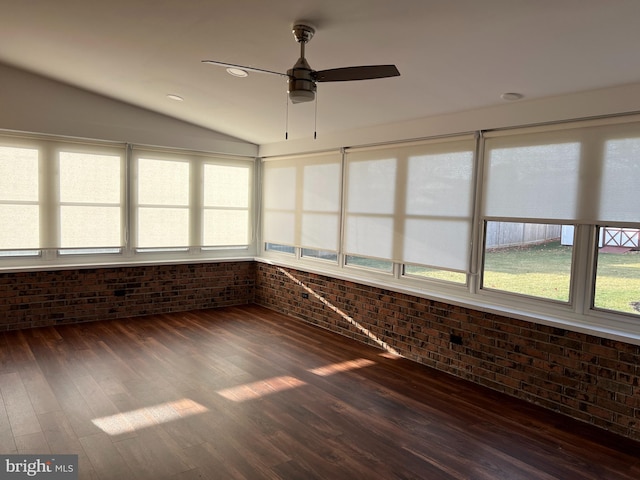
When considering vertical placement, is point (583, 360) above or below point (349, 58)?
below

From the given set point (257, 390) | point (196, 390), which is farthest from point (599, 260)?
point (196, 390)

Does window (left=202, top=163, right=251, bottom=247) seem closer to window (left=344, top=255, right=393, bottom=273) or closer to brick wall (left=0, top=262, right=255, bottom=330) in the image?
brick wall (left=0, top=262, right=255, bottom=330)

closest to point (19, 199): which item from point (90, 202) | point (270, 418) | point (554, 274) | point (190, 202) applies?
point (90, 202)

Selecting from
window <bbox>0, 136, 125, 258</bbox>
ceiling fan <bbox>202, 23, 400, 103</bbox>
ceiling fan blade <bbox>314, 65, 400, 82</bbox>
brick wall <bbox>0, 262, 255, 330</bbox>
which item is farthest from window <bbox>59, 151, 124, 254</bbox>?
ceiling fan blade <bbox>314, 65, 400, 82</bbox>

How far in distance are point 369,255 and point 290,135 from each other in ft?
7.15

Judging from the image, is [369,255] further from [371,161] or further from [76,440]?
[76,440]

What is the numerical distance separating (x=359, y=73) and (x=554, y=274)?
2556 millimetres

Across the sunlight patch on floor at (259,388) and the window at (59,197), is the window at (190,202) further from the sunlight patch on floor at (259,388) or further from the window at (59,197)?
the sunlight patch on floor at (259,388)

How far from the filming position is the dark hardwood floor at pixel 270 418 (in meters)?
2.91

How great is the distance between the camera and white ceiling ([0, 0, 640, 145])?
9.31ft

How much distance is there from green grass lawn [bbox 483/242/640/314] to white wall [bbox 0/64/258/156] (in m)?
4.68

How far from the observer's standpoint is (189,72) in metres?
4.68

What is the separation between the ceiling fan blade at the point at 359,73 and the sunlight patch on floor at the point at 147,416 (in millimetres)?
2712

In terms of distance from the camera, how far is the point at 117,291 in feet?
20.8
